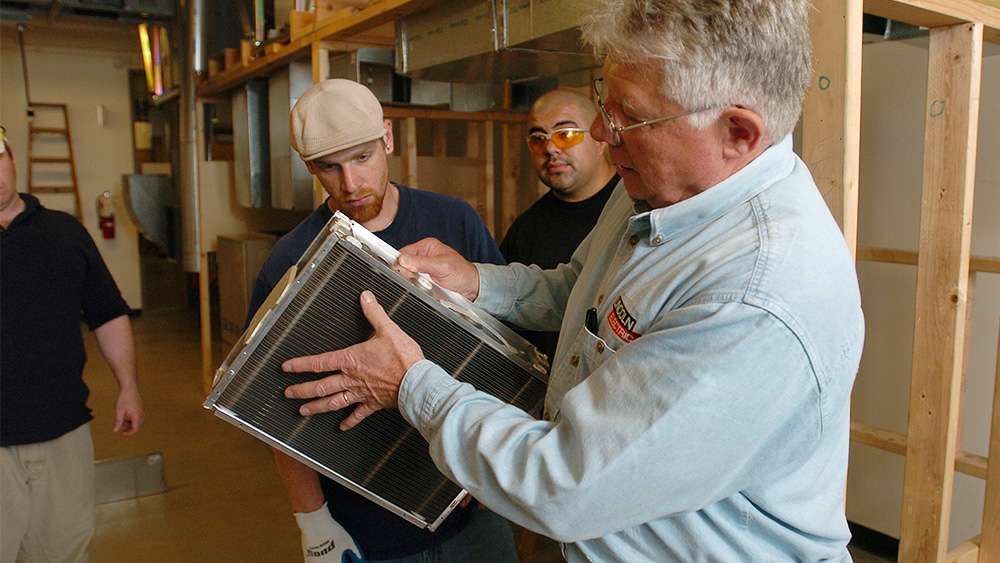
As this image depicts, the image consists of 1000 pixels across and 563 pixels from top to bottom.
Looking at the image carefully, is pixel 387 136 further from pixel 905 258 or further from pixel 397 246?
pixel 905 258

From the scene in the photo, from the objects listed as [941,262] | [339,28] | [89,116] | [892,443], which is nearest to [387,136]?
[339,28]

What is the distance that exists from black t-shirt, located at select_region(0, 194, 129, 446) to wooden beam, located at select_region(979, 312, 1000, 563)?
3.20 meters

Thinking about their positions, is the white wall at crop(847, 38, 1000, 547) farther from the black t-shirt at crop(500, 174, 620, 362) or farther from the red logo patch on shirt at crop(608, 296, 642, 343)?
the red logo patch on shirt at crop(608, 296, 642, 343)

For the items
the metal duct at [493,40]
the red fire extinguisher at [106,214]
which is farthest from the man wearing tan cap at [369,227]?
the red fire extinguisher at [106,214]

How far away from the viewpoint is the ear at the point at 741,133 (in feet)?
2.91

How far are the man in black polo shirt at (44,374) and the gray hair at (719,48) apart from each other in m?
2.25

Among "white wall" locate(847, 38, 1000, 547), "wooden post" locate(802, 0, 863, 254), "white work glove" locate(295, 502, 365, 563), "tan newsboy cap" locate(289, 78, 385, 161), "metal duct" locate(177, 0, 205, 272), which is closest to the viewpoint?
"wooden post" locate(802, 0, 863, 254)

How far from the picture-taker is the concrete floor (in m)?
3.36

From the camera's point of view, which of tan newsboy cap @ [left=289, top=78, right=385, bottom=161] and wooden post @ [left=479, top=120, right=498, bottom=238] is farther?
wooden post @ [left=479, top=120, right=498, bottom=238]

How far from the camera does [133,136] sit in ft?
26.5

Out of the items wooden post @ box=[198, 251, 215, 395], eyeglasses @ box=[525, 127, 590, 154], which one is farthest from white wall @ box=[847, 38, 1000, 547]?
wooden post @ box=[198, 251, 215, 395]

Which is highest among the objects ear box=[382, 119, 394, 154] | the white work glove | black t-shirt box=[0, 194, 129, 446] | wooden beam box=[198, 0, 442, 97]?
wooden beam box=[198, 0, 442, 97]

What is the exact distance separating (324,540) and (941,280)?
6.00ft

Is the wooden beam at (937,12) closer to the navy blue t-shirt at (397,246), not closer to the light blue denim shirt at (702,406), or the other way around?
the light blue denim shirt at (702,406)
